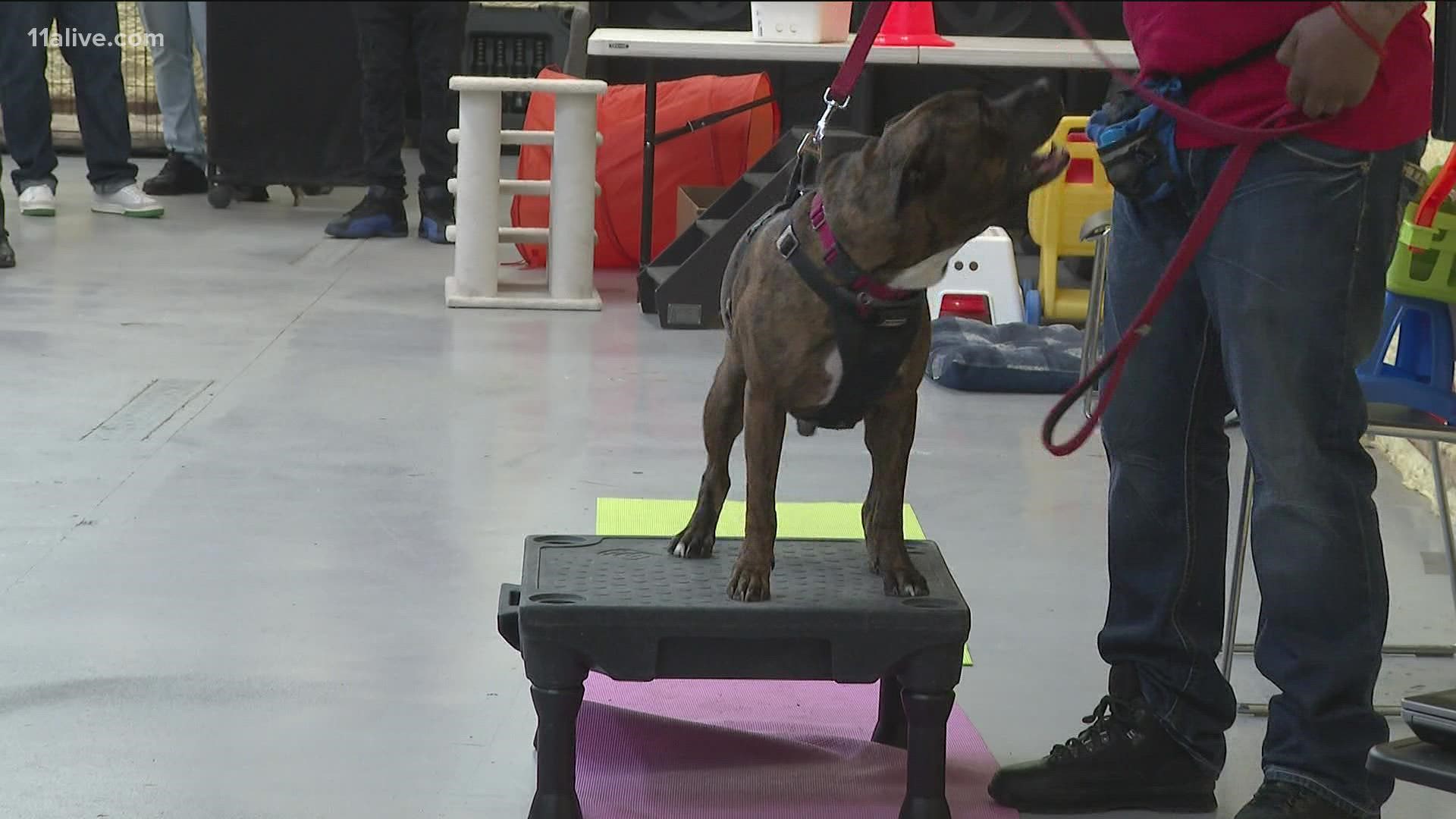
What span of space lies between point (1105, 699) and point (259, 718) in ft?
3.69

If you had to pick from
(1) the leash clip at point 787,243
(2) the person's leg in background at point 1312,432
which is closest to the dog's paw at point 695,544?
(1) the leash clip at point 787,243

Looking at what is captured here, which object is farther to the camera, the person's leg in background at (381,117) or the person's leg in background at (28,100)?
the person's leg in background at (381,117)

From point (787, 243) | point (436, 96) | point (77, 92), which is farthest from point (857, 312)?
point (77, 92)

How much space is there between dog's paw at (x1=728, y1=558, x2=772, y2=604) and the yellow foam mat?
3.48ft

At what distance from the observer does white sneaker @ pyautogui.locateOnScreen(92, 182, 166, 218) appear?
256 inches

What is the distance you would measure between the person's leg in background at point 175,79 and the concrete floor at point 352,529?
190 cm

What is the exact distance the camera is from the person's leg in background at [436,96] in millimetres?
6105

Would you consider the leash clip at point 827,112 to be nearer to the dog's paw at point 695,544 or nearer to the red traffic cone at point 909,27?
the dog's paw at point 695,544

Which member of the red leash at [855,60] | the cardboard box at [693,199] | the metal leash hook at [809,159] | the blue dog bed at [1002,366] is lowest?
the blue dog bed at [1002,366]

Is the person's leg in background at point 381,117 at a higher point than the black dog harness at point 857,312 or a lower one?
lower

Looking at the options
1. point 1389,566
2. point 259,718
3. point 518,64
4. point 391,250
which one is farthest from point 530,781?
point 518,64

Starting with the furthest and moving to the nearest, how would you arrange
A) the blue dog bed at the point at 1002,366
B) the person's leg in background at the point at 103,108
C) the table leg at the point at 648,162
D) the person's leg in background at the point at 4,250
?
the person's leg in background at the point at 103,108, the table leg at the point at 648,162, the person's leg in background at the point at 4,250, the blue dog bed at the point at 1002,366

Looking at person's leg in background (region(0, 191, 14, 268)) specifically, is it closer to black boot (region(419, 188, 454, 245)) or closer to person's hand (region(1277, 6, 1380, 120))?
black boot (region(419, 188, 454, 245))

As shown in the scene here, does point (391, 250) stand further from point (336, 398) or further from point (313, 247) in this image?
point (336, 398)
